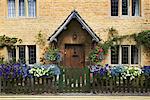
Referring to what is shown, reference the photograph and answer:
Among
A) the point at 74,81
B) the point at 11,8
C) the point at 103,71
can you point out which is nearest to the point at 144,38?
the point at 103,71

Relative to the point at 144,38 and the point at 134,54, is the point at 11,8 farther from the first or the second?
the point at 144,38

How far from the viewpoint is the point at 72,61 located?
62.8ft

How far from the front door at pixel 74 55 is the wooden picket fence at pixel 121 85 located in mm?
4367

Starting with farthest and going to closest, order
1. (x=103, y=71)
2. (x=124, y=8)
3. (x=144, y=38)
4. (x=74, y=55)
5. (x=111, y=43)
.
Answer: (x=124, y=8)
(x=74, y=55)
(x=111, y=43)
(x=144, y=38)
(x=103, y=71)

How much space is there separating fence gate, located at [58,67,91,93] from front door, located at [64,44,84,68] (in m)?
4.27

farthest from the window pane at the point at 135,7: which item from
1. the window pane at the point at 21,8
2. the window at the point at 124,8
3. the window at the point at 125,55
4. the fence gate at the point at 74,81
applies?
the window pane at the point at 21,8

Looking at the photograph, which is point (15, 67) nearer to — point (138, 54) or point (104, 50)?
point (104, 50)

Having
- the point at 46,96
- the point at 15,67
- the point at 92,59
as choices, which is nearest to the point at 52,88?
the point at 46,96

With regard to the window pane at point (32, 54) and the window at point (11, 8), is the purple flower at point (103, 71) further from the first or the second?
the window at point (11, 8)

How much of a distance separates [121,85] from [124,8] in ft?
20.6

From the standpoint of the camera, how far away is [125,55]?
63.9 feet

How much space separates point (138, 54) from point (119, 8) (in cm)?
312

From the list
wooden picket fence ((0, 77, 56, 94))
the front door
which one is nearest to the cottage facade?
the front door

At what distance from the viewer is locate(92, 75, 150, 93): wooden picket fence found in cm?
1488
